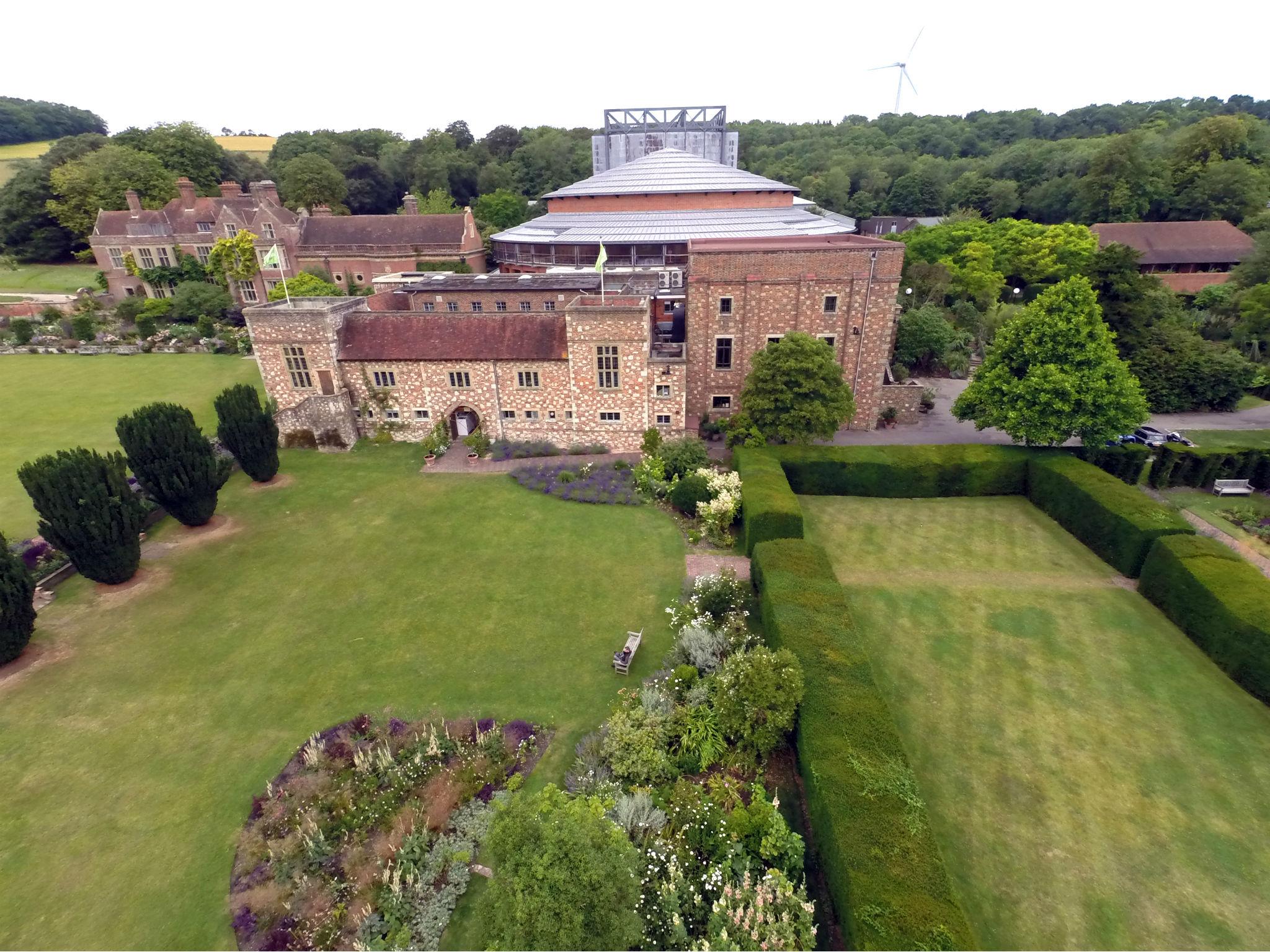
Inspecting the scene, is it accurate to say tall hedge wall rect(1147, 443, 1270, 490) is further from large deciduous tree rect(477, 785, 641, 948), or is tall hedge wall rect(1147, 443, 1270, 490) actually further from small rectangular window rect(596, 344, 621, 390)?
large deciduous tree rect(477, 785, 641, 948)

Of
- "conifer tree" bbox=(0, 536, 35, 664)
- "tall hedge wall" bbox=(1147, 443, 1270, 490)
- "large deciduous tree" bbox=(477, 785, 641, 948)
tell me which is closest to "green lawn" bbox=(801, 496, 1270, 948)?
"large deciduous tree" bbox=(477, 785, 641, 948)

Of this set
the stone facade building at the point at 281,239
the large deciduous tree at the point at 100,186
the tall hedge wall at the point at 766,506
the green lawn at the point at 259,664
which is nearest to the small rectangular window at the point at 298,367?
the green lawn at the point at 259,664

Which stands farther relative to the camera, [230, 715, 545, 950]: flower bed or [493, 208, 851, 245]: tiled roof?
[493, 208, 851, 245]: tiled roof

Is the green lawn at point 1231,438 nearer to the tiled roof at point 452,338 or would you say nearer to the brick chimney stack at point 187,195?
the tiled roof at point 452,338

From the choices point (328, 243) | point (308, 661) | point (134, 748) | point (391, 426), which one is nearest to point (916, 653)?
point (308, 661)

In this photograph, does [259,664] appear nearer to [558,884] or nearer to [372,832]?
[372,832]

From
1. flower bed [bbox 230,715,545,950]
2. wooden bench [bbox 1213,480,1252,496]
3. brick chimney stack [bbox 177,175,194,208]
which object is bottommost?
flower bed [bbox 230,715,545,950]

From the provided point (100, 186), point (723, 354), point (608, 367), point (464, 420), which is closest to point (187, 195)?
point (100, 186)

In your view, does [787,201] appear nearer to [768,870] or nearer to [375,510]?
[375,510]
